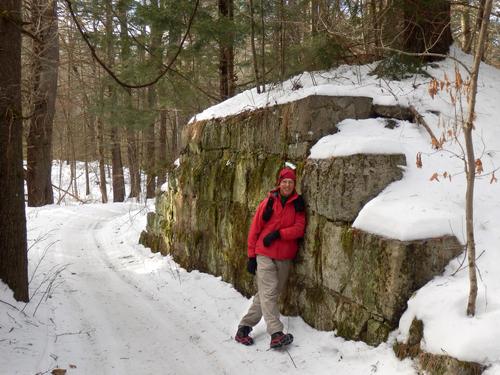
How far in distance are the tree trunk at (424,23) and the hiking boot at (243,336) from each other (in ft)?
16.0

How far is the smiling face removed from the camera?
5.15m

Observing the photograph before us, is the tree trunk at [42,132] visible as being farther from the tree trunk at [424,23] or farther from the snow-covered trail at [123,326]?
the tree trunk at [424,23]

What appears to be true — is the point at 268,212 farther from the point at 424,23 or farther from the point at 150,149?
the point at 150,149

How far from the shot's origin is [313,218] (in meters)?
Result: 5.18

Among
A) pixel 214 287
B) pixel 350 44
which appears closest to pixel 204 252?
pixel 214 287

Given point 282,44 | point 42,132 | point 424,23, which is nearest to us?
point 424,23

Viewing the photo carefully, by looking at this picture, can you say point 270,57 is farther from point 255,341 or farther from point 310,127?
point 255,341

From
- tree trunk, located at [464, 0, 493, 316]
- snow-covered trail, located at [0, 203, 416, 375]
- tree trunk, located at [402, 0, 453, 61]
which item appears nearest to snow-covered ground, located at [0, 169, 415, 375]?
snow-covered trail, located at [0, 203, 416, 375]

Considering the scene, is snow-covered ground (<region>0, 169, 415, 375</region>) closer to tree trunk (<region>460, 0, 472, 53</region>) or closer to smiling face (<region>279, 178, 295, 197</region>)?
smiling face (<region>279, 178, 295, 197</region>)

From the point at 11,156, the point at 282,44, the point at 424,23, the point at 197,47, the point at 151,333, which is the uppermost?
the point at 197,47

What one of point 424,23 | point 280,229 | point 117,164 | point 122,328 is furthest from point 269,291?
point 117,164

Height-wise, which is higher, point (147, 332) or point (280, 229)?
point (280, 229)

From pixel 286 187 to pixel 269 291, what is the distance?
121cm

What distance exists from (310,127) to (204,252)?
131 inches
